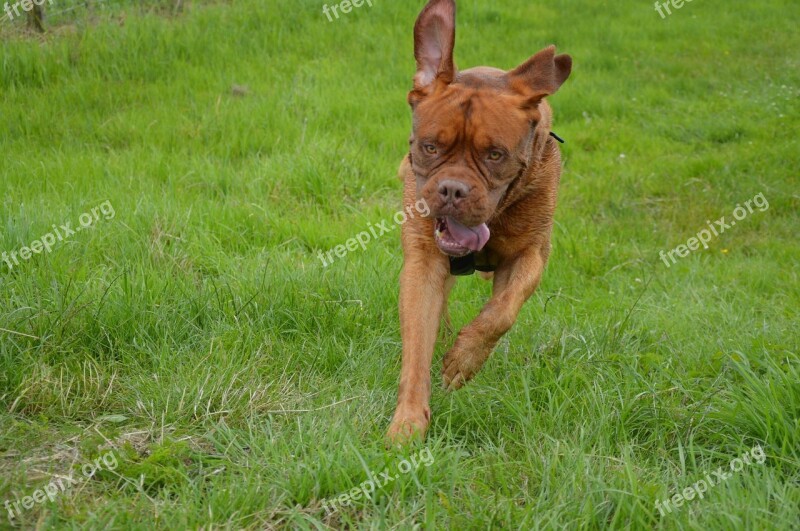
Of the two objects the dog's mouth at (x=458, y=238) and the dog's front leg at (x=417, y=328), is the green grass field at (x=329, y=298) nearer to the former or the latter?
the dog's front leg at (x=417, y=328)


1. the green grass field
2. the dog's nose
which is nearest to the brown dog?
the dog's nose

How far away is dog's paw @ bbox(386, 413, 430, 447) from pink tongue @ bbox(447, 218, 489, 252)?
0.82 meters

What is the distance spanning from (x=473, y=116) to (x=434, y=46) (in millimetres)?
587

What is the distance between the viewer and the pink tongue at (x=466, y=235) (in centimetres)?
400

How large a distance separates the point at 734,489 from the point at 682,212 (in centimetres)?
516

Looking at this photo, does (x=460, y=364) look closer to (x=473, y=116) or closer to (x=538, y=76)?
(x=473, y=116)

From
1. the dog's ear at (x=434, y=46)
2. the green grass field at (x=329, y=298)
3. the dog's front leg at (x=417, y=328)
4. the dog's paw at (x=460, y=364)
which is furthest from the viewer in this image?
the dog's ear at (x=434, y=46)

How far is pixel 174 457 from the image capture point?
3.29 meters

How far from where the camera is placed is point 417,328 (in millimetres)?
3926

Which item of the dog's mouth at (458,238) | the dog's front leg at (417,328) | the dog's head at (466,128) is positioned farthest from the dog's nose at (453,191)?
the dog's front leg at (417,328)

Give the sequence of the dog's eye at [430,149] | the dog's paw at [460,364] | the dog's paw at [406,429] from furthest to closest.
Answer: the dog's eye at [430,149] < the dog's paw at [460,364] < the dog's paw at [406,429]

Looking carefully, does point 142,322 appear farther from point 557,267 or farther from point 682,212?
point 682,212

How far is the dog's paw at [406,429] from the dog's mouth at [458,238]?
79 cm

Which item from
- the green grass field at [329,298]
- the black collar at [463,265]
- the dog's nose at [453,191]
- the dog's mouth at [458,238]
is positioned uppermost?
the dog's nose at [453,191]
